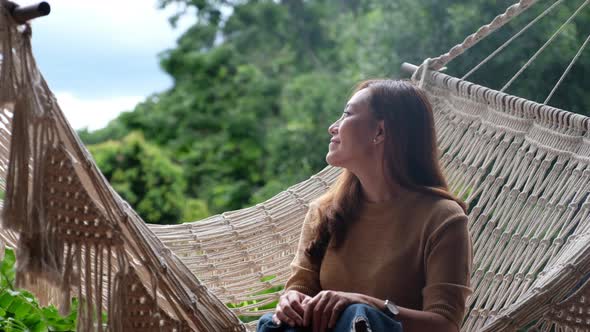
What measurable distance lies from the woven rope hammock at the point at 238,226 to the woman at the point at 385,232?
0.53 ft

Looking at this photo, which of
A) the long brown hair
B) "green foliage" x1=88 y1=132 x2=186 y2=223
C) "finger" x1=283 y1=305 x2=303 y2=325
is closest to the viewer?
"finger" x1=283 y1=305 x2=303 y2=325

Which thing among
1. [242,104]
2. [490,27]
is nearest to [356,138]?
[490,27]

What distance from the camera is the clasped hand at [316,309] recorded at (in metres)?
1.34

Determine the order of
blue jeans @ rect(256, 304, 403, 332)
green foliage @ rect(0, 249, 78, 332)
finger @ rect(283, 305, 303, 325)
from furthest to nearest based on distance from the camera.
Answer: green foliage @ rect(0, 249, 78, 332)
finger @ rect(283, 305, 303, 325)
blue jeans @ rect(256, 304, 403, 332)

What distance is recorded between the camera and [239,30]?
5.47 metres

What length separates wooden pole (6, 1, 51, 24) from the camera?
1.30m

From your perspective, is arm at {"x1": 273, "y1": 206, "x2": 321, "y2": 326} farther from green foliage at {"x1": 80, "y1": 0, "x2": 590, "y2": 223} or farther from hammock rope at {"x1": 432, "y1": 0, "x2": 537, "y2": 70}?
green foliage at {"x1": 80, "y1": 0, "x2": 590, "y2": 223}

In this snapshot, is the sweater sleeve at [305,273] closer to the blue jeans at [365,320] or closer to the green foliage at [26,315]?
the blue jeans at [365,320]

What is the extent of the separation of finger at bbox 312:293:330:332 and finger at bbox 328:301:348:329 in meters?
0.02

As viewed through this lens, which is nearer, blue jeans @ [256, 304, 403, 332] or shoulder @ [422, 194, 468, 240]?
blue jeans @ [256, 304, 403, 332]

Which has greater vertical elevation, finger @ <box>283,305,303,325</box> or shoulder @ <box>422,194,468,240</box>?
shoulder @ <box>422,194,468,240</box>

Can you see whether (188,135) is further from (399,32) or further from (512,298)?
(512,298)

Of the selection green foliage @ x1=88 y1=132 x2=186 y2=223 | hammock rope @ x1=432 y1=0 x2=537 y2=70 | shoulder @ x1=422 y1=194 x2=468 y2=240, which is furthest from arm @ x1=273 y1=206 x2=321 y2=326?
green foliage @ x1=88 y1=132 x2=186 y2=223

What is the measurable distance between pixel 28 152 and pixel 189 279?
33 cm
